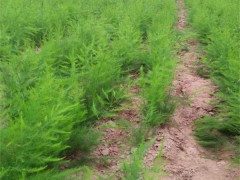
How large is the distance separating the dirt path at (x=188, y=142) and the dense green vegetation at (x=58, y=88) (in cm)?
18

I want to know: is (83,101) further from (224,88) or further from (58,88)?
(224,88)

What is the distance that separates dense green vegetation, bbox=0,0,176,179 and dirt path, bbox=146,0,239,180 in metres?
0.18

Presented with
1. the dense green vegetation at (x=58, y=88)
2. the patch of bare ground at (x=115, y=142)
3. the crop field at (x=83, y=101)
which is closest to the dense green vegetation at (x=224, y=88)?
the crop field at (x=83, y=101)

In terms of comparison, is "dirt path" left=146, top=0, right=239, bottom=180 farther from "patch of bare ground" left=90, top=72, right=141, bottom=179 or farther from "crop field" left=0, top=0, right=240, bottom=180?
"patch of bare ground" left=90, top=72, right=141, bottom=179

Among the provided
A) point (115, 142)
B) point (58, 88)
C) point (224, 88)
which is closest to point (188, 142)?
point (115, 142)

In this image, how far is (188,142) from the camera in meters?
2.47

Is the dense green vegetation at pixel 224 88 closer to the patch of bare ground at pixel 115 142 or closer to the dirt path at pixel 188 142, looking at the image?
the dirt path at pixel 188 142

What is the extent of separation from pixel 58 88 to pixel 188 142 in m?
1.11

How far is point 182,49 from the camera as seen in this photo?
15.0 feet

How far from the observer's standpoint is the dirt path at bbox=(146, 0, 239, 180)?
6.96 ft

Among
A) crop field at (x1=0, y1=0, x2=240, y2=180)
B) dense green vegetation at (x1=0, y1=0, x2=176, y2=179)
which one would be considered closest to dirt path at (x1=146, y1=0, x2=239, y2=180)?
crop field at (x1=0, y1=0, x2=240, y2=180)

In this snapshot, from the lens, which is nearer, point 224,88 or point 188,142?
point 188,142

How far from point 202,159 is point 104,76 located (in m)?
1.04

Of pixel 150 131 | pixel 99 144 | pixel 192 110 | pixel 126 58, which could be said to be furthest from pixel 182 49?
pixel 99 144
